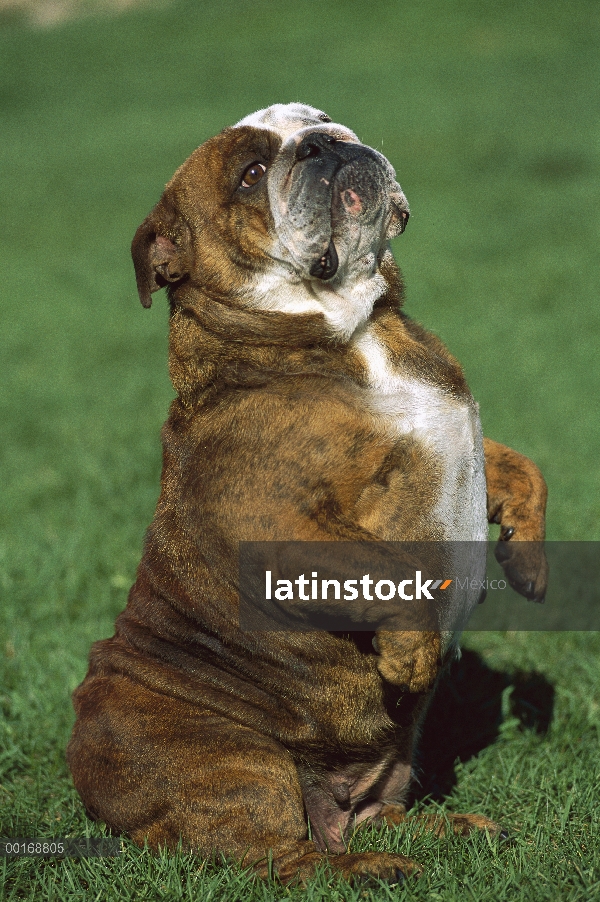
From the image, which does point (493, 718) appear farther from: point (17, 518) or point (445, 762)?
point (17, 518)

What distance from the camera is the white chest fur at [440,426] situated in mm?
3443

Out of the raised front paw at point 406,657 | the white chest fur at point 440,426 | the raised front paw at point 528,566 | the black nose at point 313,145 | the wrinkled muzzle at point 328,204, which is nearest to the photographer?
the raised front paw at point 406,657

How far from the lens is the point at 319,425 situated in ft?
11.0

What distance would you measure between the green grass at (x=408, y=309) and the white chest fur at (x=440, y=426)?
111 centimetres

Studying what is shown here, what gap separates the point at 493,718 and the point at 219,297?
2.30 meters

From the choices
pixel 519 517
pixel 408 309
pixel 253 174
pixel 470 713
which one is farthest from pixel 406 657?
pixel 408 309

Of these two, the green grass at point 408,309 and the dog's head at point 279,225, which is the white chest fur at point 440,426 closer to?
the dog's head at point 279,225

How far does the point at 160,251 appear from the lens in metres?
3.78

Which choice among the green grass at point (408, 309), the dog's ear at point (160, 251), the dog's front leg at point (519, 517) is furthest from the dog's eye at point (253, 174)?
the green grass at point (408, 309)

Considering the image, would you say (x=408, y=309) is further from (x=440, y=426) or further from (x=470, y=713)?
(x=440, y=426)

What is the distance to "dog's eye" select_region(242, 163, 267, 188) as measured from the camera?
3738 millimetres

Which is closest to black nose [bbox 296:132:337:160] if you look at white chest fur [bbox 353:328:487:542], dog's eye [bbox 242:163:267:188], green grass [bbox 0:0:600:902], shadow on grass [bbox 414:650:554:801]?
dog's eye [bbox 242:163:267:188]

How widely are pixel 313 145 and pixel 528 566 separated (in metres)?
1.69

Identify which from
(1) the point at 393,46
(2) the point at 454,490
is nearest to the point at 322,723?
(2) the point at 454,490
